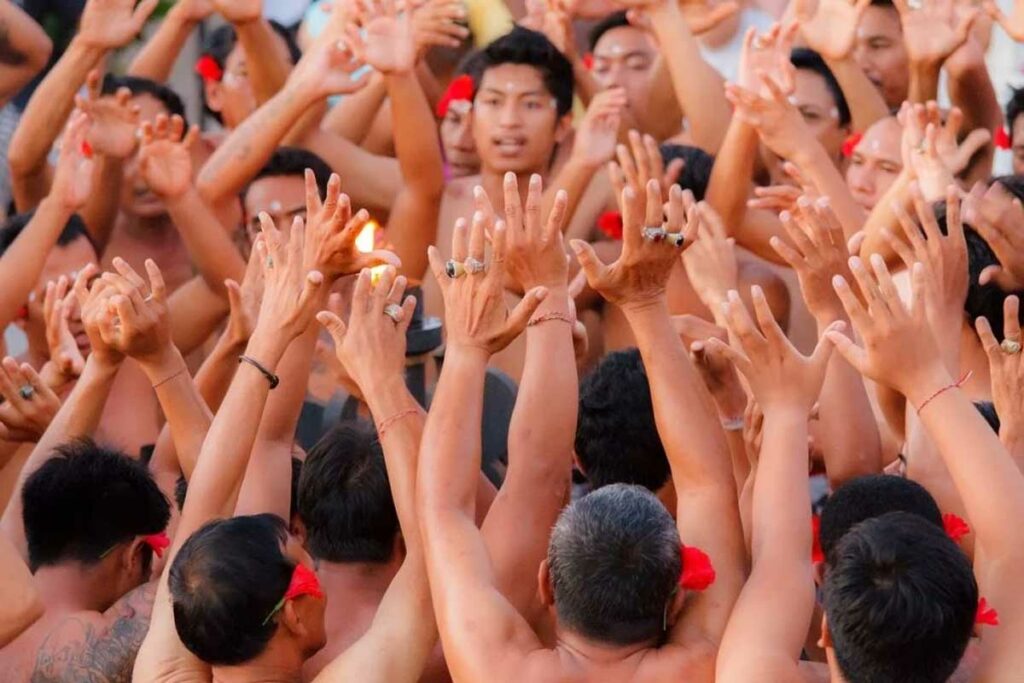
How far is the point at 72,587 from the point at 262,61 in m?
3.54

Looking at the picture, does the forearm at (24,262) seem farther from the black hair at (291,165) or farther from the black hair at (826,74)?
the black hair at (826,74)

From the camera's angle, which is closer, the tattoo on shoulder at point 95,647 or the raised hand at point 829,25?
the tattoo on shoulder at point 95,647

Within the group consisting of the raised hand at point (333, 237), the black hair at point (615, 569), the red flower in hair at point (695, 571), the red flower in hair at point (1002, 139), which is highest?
the raised hand at point (333, 237)

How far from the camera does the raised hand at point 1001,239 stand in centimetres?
387

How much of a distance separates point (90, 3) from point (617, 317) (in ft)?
7.66

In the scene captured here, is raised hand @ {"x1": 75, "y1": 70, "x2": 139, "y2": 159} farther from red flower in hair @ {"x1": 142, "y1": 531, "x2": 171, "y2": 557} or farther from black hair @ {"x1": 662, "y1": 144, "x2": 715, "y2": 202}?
red flower in hair @ {"x1": 142, "y1": 531, "x2": 171, "y2": 557}

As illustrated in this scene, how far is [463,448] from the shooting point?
3.24 metres

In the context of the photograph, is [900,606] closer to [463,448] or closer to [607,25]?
[463,448]

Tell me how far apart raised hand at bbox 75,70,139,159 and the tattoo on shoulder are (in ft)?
9.23

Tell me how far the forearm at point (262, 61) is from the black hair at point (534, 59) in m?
1.08

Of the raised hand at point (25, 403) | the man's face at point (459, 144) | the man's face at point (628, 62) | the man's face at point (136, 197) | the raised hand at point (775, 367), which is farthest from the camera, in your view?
the man's face at point (628, 62)

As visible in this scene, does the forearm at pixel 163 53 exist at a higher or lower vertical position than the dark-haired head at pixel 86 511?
lower

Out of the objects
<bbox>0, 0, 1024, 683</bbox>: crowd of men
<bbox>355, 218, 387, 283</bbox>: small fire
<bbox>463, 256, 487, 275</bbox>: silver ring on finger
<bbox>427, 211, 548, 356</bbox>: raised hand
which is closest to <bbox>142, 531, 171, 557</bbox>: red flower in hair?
<bbox>0, 0, 1024, 683</bbox>: crowd of men

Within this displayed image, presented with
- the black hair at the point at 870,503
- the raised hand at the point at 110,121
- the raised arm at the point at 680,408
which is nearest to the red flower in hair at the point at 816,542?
the black hair at the point at 870,503
